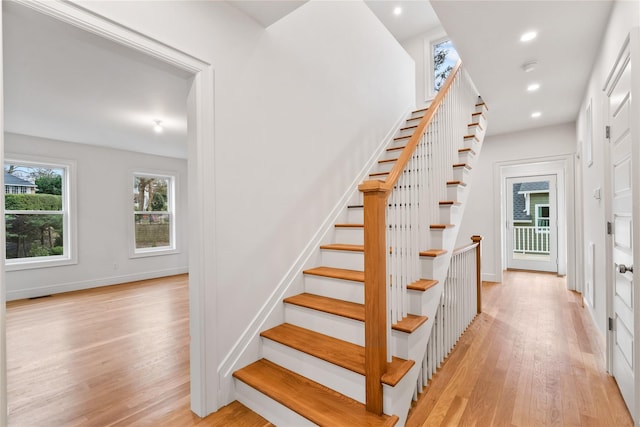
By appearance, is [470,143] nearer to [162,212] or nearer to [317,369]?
[317,369]

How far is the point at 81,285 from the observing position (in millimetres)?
4945

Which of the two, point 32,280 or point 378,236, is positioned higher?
point 378,236

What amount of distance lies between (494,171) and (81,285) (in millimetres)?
7374

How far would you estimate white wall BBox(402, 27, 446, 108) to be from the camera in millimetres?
5684

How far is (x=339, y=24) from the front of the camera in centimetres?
314

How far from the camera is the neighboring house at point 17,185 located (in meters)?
4.51

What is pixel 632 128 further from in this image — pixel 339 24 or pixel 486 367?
pixel 339 24

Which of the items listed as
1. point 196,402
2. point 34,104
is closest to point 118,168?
point 34,104

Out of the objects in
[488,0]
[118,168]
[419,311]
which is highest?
[488,0]

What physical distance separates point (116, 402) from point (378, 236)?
1997mm

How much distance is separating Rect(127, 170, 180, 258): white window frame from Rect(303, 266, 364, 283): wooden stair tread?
4.60 metres

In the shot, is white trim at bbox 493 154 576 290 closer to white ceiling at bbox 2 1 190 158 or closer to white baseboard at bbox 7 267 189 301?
white ceiling at bbox 2 1 190 158

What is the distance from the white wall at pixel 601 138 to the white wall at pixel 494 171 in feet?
4.58

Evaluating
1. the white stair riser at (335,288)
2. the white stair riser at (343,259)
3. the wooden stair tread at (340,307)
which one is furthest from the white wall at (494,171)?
the wooden stair tread at (340,307)
